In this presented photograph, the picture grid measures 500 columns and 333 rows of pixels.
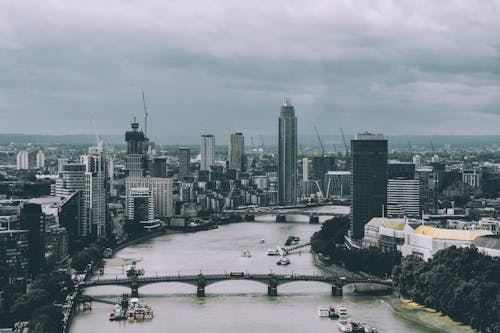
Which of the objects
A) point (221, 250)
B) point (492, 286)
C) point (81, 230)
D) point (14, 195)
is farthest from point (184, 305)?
point (14, 195)

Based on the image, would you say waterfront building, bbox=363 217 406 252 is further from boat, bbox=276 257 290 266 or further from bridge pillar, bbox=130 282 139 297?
bridge pillar, bbox=130 282 139 297

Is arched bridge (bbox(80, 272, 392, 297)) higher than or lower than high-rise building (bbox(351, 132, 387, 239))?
lower

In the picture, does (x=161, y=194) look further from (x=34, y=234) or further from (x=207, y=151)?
(x=207, y=151)

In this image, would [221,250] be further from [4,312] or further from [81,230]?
[4,312]

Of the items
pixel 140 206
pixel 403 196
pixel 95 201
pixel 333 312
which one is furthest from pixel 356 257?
pixel 140 206

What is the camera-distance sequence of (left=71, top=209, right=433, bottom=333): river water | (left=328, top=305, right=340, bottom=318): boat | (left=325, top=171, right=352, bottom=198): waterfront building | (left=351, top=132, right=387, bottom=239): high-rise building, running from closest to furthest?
(left=71, top=209, right=433, bottom=333): river water
(left=328, top=305, right=340, bottom=318): boat
(left=351, top=132, right=387, bottom=239): high-rise building
(left=325, top=171, right=352, bottom=198): waterfront building

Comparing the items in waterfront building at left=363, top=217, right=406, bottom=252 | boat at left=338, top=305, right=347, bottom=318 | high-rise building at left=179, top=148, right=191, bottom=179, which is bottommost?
boat at left=338, top=305, right=347, bottom=318

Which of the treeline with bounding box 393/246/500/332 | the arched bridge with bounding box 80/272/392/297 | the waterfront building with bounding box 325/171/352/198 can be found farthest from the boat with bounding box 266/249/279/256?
the waterfront building with bounding box 325/171/352/198
